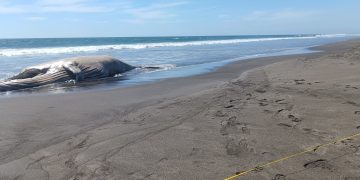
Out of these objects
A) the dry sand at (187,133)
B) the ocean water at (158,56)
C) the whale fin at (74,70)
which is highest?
the whale fin at (74,70)

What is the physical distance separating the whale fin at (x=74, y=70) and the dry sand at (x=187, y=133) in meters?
3.61

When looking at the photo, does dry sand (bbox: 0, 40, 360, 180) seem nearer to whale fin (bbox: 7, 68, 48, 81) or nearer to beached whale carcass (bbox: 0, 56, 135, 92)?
beached whale carcass (bbox: 0, 56, 135, 92)

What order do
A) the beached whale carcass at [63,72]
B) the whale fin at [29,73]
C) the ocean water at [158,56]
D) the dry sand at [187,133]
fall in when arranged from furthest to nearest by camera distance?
the ocean water at [158,56] → the whale fin at [29,73] → the beached whale carcass at [63,72] → the dry sand at [187,133]

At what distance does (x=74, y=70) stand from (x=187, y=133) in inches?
317

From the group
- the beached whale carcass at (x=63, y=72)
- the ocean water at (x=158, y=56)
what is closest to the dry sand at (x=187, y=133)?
the beached whale carcass at (x=63, y=72)

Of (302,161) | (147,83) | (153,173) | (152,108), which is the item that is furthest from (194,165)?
(147,83)

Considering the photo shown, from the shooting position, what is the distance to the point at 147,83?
440 inches

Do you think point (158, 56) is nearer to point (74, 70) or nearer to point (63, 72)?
point (74, 70)

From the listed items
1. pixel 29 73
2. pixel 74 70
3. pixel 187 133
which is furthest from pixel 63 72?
pixel 187 133

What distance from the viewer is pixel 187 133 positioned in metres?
5.23

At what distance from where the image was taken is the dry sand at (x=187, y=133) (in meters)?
3.93

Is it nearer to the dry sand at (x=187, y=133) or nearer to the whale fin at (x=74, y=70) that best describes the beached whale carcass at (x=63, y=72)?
the whale fin at (x=74, y=70)

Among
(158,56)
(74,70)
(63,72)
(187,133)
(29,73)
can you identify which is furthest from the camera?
(158,56)

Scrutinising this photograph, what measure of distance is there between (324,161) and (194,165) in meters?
1.30
